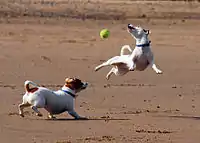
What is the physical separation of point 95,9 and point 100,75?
923 inches

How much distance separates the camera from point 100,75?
17.5 metres

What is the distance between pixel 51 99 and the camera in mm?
11539

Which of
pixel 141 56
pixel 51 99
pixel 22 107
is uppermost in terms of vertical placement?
pixel 141 56

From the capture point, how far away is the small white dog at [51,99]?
11.5 metres

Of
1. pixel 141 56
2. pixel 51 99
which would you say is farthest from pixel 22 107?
pixel 141 56

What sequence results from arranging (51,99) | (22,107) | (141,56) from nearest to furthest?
(51,99), (22,107), (141,56)

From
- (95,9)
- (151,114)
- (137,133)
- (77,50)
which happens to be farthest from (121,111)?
(95,9)

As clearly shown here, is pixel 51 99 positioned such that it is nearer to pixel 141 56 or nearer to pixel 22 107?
pixel 22 107

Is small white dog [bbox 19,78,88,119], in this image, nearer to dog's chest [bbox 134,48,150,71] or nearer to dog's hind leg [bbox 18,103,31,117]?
dog's hind leg [bbox 18,103,31,117]

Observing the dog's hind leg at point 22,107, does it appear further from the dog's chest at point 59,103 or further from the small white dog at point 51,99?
the dog's chest at point 59,103

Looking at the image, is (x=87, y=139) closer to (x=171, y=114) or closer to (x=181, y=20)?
(x=171, y=114)

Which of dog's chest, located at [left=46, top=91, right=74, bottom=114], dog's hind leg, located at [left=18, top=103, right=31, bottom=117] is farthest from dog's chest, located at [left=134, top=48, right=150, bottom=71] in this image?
dog's hind leg, located at [left=18, top=103, right=31, bottom=117]

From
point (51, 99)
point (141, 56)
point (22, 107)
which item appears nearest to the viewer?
point (51, 99)

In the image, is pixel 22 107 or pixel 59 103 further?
pixel 22 107
